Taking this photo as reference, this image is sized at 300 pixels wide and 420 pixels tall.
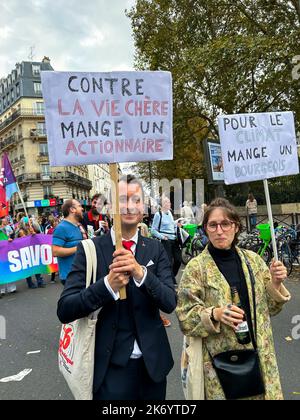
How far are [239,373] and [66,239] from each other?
2.92m

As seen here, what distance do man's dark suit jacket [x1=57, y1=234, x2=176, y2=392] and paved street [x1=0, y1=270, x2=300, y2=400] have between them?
5.71ft

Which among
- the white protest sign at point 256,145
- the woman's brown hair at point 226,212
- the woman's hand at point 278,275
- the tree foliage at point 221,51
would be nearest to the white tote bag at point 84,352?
the woman's brown hair at point 226,212

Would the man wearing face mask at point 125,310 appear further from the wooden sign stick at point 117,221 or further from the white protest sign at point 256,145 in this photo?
the white protest sign at point 256,145

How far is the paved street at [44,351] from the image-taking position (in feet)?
12.4

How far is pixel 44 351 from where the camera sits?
5023 mm

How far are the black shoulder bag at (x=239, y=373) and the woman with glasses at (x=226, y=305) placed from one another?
0.02 meters

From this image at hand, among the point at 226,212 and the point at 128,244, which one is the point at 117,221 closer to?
the point at 128,244

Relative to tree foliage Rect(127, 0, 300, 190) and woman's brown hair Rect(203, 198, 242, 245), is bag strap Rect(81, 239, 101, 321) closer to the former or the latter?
woman's brown hair Rect(203, 198, 242, 245)

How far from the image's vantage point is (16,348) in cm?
522

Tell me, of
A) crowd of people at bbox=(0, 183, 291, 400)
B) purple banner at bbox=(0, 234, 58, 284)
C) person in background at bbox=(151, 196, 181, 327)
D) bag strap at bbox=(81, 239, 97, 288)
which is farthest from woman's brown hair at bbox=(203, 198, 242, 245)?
purple banner at bbox=(0, 234, 58, 284)

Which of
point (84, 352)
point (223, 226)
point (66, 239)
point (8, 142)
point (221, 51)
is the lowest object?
point (84, 352)

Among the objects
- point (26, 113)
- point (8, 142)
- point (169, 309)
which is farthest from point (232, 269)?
point (8, 142)

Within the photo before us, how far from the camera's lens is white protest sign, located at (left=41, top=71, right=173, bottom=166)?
2164mm

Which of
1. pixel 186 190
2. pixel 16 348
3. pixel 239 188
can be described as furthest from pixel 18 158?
pixel 16 348
